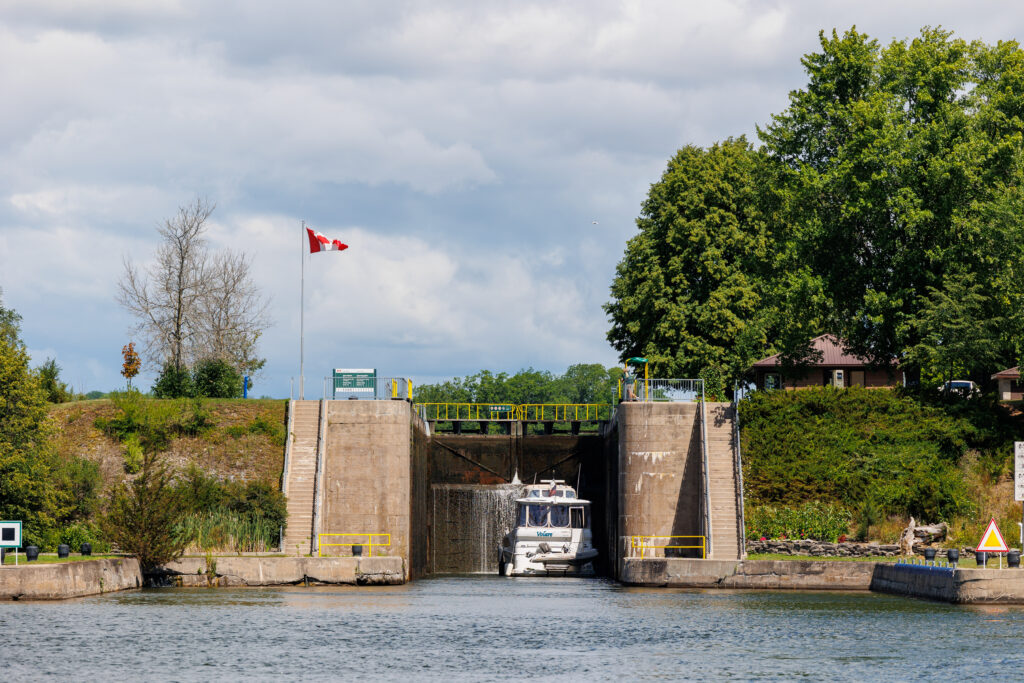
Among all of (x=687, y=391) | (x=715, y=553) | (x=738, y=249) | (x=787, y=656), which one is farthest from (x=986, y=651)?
(x=738, y=249)

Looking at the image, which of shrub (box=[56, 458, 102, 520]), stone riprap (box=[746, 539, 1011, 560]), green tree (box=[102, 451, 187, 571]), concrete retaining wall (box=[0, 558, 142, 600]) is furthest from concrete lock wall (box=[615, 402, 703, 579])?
shrub (box=[56, 458, 102, 520])

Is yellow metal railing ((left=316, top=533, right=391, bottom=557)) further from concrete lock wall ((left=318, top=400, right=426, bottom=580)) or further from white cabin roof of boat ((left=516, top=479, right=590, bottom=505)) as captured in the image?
Result: white cabin roof of boat ((left=516, top=479, right=590, bottom=505))

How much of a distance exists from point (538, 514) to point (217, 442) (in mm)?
13938

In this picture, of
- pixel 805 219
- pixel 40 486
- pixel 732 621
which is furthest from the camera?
pixel 805 219

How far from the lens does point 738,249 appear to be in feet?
232

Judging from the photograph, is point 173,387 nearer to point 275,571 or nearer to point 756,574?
point 275,571

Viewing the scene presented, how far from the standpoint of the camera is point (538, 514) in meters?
57.0

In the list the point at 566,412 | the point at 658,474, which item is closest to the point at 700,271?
the point at 566,412

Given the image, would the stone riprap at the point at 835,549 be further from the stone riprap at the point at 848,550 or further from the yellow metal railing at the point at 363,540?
the yellow metal railing at the point at 363,540

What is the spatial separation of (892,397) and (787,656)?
28895 millimetres

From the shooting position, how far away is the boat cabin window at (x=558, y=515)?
2239 inches

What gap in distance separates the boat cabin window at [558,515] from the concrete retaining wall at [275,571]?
39.3 feet

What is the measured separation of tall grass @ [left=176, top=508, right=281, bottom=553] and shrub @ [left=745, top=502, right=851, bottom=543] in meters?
18.3

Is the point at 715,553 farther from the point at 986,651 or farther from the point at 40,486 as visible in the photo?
the point at 40,486
